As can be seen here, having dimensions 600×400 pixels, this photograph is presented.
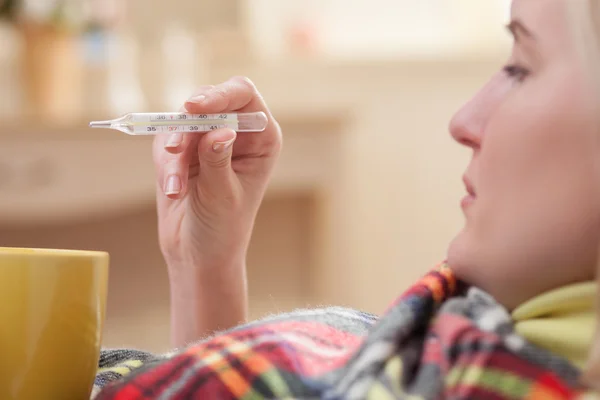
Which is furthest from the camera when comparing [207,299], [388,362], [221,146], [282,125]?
[282,125]

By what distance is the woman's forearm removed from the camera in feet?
2.31

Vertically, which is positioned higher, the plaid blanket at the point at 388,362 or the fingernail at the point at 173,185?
the fingernail at the point at 173,185

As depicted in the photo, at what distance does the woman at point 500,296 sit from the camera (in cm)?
39

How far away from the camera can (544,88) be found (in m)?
0.44

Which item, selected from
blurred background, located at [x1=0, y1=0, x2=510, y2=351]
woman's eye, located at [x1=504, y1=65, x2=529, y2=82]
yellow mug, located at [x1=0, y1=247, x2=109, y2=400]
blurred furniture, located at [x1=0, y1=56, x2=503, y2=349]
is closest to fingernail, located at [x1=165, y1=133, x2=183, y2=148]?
yellow mug, located at [x1=0, y1=247, x2=109, y2=400]

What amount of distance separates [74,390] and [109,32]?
2.17 meters

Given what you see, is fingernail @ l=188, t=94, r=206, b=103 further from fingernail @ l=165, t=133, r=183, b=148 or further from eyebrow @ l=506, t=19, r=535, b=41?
eyebrow @ l=506, t=19, r=535, b=41

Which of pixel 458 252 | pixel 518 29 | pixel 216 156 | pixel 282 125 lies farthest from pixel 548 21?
pixel 282 125

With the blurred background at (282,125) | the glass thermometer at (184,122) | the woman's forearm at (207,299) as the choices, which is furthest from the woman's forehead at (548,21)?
the blurred background at (282,125)

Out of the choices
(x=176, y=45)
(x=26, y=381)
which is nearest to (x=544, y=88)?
(x=26, y=381)

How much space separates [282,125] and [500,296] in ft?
5.87

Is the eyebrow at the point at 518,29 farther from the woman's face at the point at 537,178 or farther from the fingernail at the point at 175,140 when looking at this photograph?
the fingernail at the point at 175,140

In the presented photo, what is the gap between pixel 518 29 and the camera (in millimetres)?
488

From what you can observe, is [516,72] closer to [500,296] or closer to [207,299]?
[500,296]
